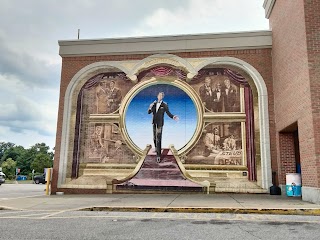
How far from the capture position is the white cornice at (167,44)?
575 inches

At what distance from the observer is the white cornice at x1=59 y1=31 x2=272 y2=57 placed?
47.9ft

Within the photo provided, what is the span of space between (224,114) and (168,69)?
359 centimetres

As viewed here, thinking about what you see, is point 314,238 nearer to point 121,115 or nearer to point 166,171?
point 166,171

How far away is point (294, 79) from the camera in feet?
38.2

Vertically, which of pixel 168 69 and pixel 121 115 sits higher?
pixel 168 69

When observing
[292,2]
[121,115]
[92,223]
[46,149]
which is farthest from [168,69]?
[46,149]

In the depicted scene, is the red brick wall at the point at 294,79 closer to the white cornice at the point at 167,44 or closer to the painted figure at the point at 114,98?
the white cornice at the point at 167,44

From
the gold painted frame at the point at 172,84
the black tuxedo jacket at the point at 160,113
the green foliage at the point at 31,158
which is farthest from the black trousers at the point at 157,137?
the green foliage at the point at 31,158

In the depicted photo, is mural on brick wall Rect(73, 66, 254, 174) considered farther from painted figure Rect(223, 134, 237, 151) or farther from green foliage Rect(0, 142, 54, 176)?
green foliage Rect(0, 142, 54, 176)

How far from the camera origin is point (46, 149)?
3922 inches

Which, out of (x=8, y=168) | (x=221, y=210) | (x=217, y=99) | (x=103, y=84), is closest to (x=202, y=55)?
(x=217, y=99)

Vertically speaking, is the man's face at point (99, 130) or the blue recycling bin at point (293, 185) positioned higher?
the man's face at point (99, 130)

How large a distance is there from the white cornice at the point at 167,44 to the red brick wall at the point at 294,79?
111cm

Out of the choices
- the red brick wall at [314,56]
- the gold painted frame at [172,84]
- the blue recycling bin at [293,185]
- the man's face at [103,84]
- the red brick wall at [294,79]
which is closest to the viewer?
the red brick wall at [314,56]
